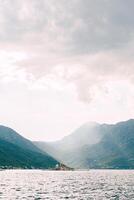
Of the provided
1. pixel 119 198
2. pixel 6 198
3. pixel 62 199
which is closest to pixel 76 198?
pixel 62 199

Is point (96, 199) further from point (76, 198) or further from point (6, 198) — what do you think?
point (6, 198)

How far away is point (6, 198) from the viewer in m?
103

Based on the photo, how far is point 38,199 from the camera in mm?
102688

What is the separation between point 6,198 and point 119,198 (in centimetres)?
3190

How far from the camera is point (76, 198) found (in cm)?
10700

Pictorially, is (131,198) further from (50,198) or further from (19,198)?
(19,198)

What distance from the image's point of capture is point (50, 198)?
105688 mm

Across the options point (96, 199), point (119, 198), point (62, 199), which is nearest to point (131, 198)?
point (119, 198)

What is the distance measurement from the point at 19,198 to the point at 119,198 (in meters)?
28.4

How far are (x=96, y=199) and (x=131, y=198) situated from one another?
34.3ft

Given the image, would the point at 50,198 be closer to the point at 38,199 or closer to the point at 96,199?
the point at 38,199

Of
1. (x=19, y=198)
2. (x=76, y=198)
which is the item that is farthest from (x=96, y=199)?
(x=19, y=198)

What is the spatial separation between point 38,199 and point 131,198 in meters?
26.3

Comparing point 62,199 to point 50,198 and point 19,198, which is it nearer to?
point 50,198
